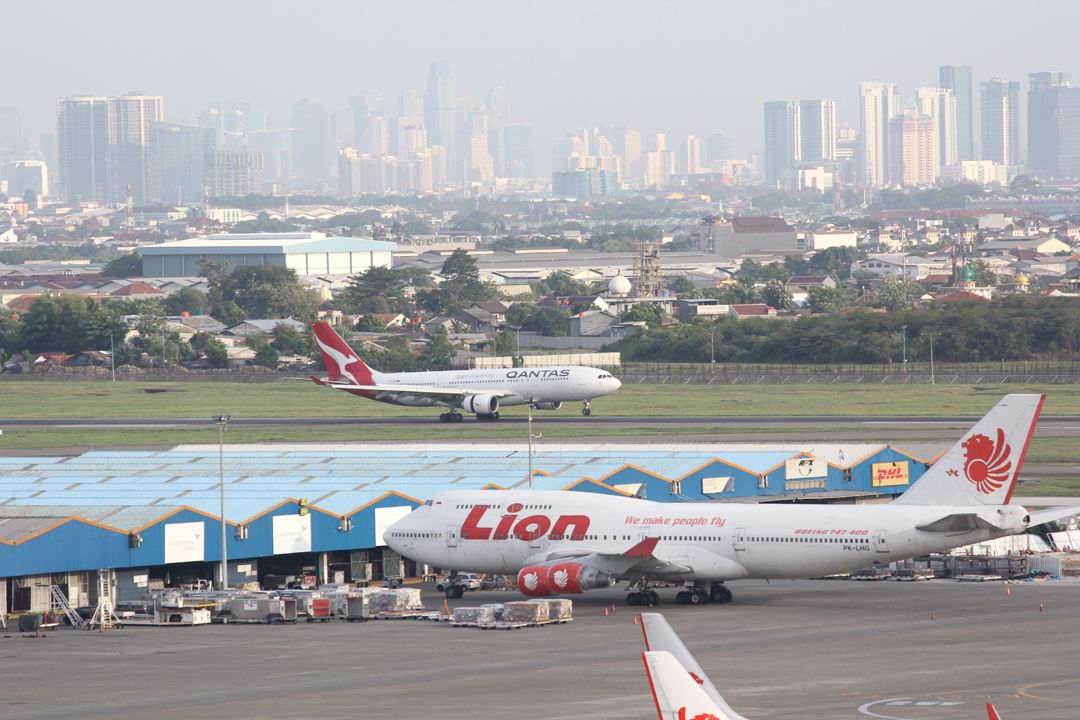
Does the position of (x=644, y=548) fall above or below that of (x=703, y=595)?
above

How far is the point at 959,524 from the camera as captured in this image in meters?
65.9

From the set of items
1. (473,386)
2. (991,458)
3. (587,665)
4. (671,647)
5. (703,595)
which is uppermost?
(671,647)

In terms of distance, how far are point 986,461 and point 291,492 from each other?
1136 inches

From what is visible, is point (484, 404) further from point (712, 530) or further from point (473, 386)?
point (712, 530)

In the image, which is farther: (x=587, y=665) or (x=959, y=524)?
(x=959, y=524)

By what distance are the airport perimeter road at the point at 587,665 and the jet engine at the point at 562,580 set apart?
983 millimetres

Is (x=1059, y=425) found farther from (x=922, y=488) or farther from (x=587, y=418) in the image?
(x=922, y=488)

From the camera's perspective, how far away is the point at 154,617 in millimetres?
69250

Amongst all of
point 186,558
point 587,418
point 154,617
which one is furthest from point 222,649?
point 587,418

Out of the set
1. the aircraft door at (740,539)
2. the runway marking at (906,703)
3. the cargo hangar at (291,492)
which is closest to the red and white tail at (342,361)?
the cargo hangar at (291,492)

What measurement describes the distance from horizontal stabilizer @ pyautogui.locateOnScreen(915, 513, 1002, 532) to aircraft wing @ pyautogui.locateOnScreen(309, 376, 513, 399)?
244 feet

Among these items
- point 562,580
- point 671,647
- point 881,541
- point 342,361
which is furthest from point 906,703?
point 342,361

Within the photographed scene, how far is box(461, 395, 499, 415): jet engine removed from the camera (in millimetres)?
137875

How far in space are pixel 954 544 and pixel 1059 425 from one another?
2521 inches
